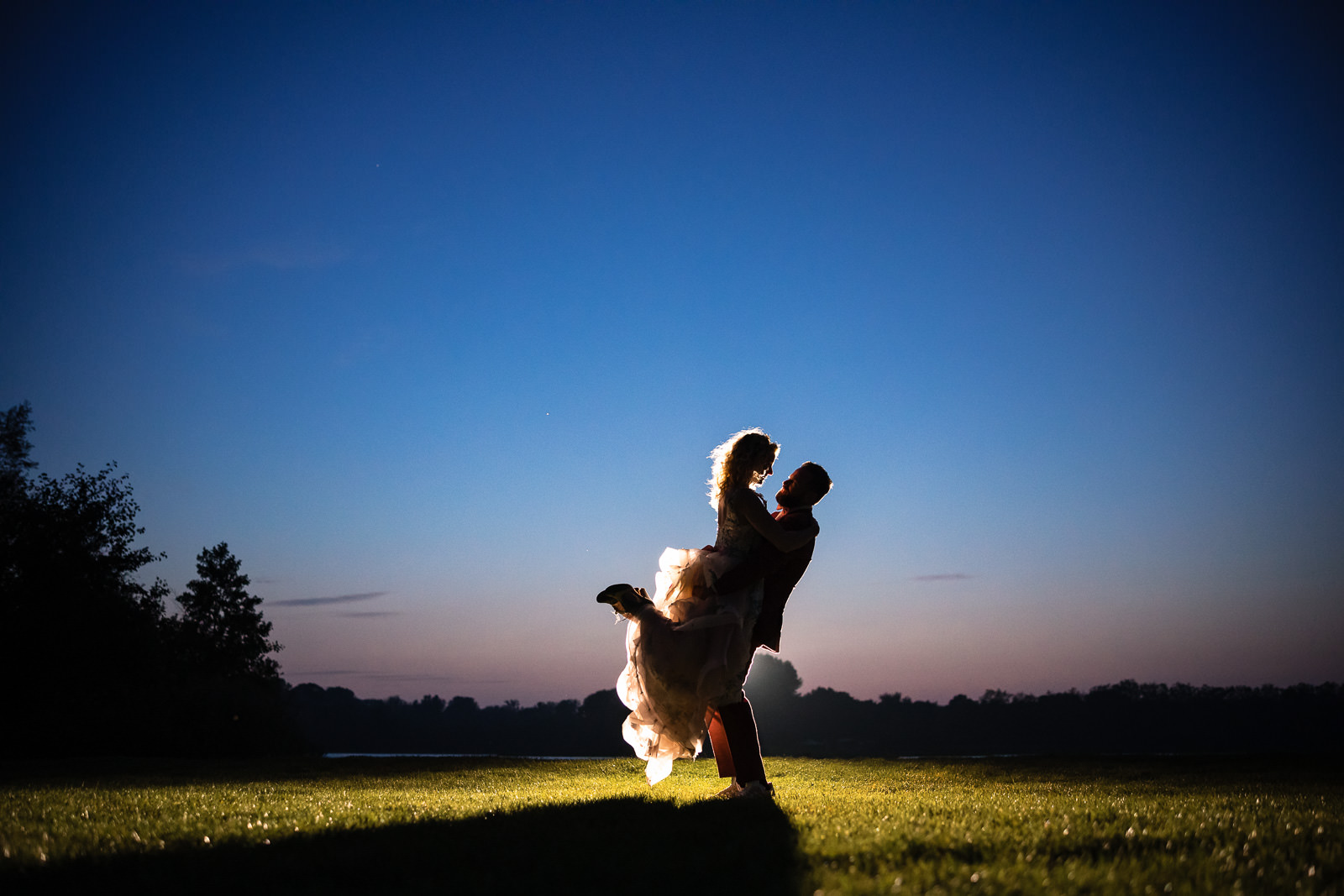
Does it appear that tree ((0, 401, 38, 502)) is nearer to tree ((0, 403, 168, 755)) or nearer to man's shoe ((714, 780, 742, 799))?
tree ((0, 403, 168, 755))

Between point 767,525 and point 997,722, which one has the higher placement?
point 767,525

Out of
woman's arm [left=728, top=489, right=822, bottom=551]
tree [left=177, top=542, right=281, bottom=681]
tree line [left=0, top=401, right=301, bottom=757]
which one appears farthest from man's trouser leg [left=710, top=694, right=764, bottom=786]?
tree [left=177, top=542, right=281, bottom=681]

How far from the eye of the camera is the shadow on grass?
147 inches

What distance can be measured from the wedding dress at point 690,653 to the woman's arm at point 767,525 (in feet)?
0.31

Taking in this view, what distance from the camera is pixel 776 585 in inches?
281

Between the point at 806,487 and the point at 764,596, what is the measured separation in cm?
106

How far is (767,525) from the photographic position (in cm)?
671

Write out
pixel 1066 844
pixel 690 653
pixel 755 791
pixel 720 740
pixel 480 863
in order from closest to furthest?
1. pixel 480 863
2. pixel 1066 844
3. pixel 755 791
4. pixel 690 653
5. pixel 720 740

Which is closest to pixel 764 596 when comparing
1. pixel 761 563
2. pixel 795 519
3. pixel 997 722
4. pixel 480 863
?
pixel 761 563

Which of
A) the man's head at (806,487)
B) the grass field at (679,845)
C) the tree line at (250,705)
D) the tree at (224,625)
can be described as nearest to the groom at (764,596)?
the man's head at (806,487)

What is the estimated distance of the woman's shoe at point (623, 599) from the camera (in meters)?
6.99

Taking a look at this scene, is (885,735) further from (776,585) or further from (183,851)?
(183,851)

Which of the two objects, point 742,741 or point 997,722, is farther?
point 997,722

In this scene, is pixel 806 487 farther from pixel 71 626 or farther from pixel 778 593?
pixel 71 626
